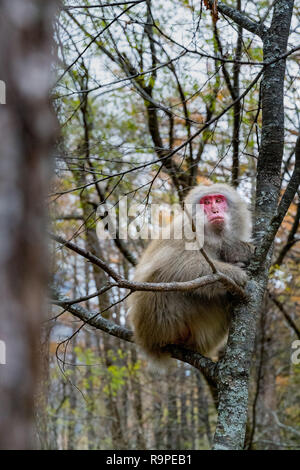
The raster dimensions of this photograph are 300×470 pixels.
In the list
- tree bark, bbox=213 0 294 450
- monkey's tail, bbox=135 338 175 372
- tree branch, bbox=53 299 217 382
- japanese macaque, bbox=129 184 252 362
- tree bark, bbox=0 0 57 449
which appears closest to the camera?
tree bark, bbox=0 0 57 449

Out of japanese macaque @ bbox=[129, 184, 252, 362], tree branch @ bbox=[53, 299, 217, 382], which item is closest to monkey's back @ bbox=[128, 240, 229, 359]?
japanese macaque @ bbox=[129, 184, 252, 362]

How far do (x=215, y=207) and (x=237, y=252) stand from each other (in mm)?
531

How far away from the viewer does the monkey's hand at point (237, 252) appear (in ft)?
14.9

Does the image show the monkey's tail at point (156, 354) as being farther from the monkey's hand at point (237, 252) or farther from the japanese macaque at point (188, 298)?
the monkey's hand at point (237, 252)

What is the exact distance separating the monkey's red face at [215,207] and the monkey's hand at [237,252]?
24 cm

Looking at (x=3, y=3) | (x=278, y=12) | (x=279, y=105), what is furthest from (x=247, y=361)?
(x=3, y=3)

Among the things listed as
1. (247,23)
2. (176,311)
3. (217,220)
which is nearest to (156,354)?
(176,311)

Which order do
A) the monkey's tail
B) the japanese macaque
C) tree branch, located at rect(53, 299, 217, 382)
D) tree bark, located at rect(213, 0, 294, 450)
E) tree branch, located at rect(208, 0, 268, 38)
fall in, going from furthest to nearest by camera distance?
the monkey's tail
the japanese macaque
tree branch, located at rect(208, 0, 268, 38)
tree branch, located at rect(53, 299, 217, 382)
tree bark, located at rect(213, 0, 294, 450)

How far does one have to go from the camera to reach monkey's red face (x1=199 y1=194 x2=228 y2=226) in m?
4.74

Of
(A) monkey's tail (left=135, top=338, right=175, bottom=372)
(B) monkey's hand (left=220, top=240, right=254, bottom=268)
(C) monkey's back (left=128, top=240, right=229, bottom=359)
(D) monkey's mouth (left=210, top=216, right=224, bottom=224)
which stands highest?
(D) monkey's mouth (left=210, top=216, right=224, bottom=224)

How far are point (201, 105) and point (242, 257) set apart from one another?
449 centimetres

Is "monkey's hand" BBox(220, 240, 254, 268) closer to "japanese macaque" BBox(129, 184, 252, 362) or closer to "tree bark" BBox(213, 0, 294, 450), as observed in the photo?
"japanese macaque" BBox(129, 184, 252, 362)

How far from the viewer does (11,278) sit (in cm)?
75

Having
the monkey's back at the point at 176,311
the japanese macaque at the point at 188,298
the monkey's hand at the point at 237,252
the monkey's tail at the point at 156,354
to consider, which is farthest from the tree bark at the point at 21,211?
the monkey's tail at the point at 156,354
